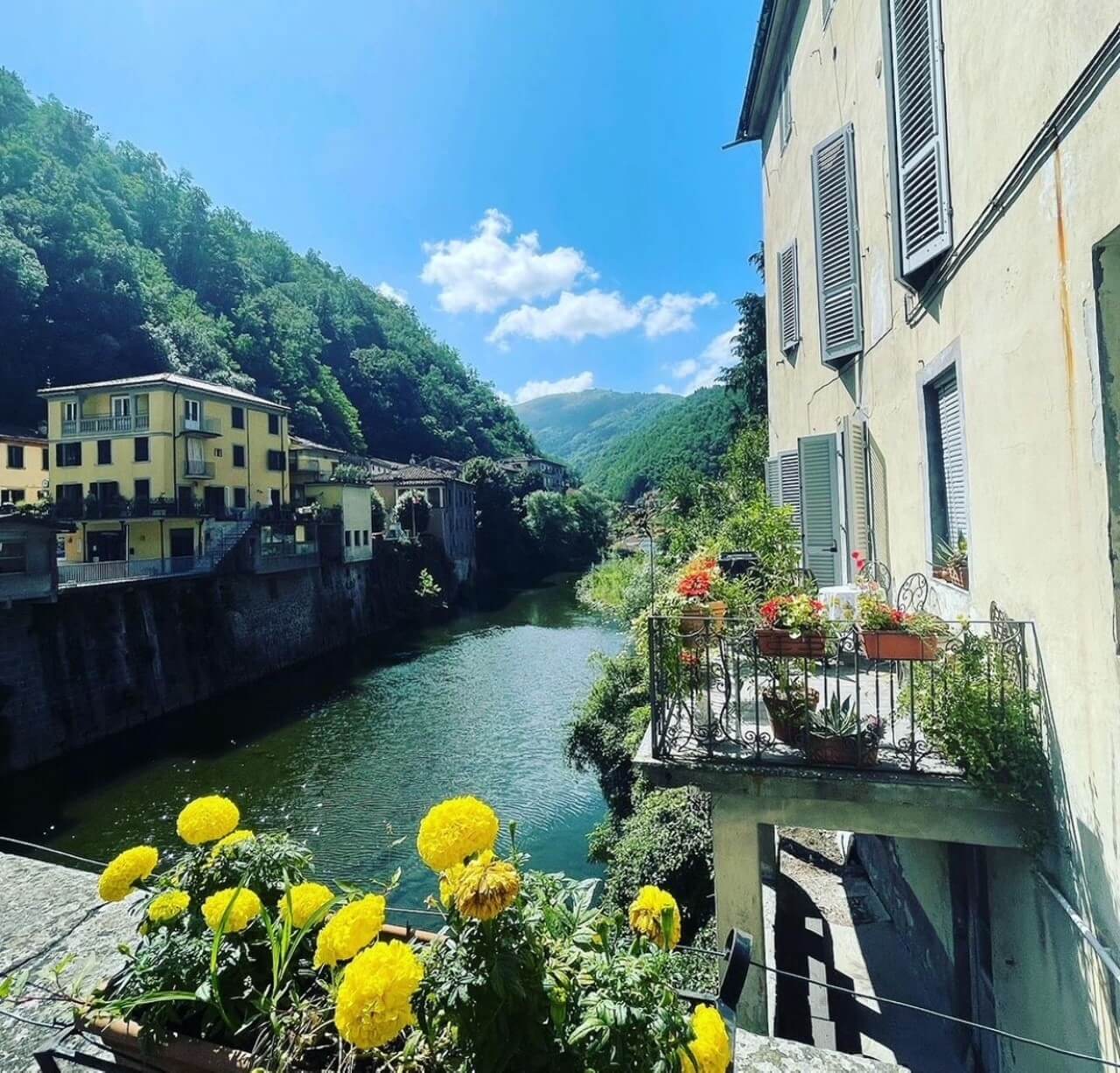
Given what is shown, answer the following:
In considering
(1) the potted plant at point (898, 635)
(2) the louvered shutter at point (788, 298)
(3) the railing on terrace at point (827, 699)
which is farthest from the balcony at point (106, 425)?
(1) the potted plant at point (898, 635)

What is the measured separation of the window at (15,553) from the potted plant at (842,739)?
65.5 ft

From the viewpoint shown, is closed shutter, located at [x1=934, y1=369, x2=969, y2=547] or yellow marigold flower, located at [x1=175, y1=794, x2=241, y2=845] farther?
closed shutter, located at [x1=934, y1=369, x2=969, y2=547]

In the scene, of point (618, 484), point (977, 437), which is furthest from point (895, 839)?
point (618, 484)

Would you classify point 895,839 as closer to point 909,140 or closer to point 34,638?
point 909,140

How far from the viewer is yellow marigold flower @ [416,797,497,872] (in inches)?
55.9

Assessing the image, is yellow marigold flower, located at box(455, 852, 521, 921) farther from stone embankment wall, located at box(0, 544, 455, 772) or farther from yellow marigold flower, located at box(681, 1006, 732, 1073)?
stone embankment wall, located at box(0, 544, 455, 772)

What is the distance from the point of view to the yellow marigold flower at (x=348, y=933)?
133 centimetres

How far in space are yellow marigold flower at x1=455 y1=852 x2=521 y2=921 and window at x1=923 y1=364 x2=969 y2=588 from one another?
443 cm

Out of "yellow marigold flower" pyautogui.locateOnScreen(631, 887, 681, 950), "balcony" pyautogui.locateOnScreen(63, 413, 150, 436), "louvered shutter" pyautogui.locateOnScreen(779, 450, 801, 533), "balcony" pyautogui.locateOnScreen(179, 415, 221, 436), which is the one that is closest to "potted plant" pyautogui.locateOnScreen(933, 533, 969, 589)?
"louvered shutter" pyautogui.locateOnScreen(779, 450, 801, 533)

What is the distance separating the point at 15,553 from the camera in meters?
16.7

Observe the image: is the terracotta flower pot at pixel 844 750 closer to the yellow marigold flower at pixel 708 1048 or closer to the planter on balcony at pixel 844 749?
the planter on balcony at pixel 844 749

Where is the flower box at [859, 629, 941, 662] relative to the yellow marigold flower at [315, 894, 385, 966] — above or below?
above

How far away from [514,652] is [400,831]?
15.7m

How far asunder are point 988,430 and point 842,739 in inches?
82.2
